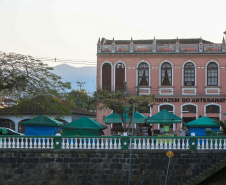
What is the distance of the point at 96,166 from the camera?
20281 mm

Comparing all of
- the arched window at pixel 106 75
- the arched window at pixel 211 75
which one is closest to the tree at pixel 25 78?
the arched window at pixel 106 75

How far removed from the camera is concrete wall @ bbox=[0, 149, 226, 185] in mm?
20156

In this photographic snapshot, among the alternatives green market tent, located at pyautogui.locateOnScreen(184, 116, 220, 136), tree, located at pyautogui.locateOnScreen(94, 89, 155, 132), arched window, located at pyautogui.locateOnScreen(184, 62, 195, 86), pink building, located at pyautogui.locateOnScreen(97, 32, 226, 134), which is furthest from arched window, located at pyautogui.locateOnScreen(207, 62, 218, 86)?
green market tent, located at pyautogui.locateOnScreen(184, 116, 220, 136)

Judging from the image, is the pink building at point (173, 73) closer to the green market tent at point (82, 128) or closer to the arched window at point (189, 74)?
the arched window at point (189, 74)

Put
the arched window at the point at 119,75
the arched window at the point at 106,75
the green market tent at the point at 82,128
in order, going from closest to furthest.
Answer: the green market tent at the point at 82,128 < the arched window at the point at 119,75 < the arched window at the point at 106,75

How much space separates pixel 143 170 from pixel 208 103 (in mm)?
17737

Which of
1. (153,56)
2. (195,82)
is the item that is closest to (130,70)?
(153,56)

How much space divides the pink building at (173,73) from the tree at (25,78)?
11659mm

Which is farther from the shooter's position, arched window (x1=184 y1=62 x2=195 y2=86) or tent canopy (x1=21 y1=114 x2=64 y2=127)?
arched window (x1=184 y1=62 x2=195 y2=86)

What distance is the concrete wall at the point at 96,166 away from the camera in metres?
20.2

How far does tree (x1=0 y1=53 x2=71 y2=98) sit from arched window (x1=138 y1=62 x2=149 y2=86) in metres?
12.1

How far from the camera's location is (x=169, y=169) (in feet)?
66.2

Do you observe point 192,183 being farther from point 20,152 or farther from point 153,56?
point 153,56

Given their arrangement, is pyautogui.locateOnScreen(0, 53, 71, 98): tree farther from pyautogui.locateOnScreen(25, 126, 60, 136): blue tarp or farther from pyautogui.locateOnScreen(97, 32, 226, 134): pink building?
pyautogui.locateOnScreen(97, 32, 226, 134): pink building
